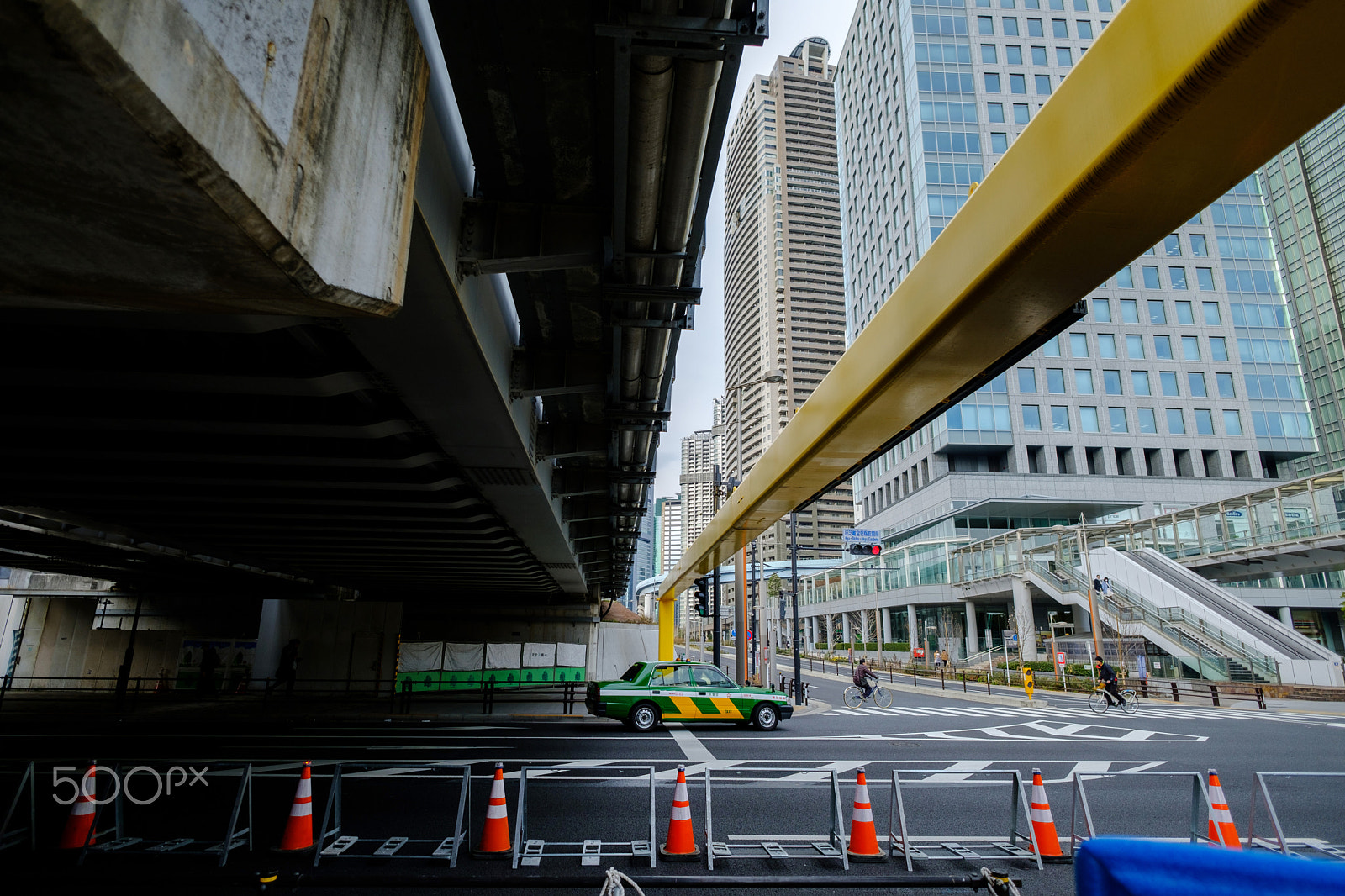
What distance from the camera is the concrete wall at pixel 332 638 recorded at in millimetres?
26594

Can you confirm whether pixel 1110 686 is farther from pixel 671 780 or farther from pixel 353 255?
pixel 353 255

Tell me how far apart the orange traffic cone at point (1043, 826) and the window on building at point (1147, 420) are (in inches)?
2422

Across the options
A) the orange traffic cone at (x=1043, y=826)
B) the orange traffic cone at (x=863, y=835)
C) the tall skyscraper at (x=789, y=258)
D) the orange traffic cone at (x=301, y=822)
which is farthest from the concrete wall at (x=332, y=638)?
the tall skyscraper at (x=789, y=258)

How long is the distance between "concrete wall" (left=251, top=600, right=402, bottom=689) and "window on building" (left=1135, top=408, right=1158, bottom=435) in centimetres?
5815

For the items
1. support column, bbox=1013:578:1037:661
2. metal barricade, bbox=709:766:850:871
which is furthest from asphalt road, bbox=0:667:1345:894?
support column, bbox=1013:578:1037:661

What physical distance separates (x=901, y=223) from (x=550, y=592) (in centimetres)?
5250

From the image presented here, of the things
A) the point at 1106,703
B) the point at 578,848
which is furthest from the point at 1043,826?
the point at 1106,703

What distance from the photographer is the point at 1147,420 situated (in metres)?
58.3

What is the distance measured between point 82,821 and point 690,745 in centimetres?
1052

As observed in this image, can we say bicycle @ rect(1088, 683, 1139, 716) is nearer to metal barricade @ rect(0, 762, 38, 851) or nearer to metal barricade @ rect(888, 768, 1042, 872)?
metal barricade @ rect(888, 768, 1042, 872)

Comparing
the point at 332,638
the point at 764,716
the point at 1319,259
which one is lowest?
the point at 764,716

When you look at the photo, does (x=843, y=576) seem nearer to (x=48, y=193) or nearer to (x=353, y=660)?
(x=353, y=660)

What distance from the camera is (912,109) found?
6656 centimetres

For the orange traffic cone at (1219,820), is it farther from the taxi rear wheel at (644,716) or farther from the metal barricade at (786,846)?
the taxi rear wheel at (644,716)
